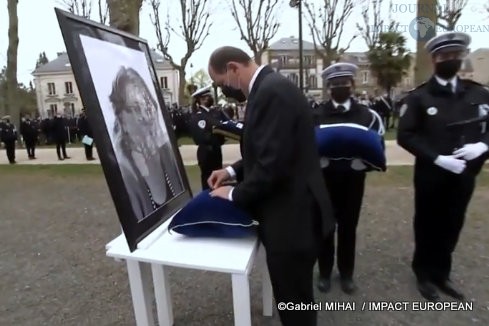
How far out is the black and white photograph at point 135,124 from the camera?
215 centimetres

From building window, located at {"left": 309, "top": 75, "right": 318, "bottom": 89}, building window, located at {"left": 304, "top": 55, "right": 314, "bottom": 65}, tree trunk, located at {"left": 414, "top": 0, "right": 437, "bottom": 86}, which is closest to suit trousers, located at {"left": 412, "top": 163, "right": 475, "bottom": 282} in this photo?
tree trunk, located at {"left": 414, "top": 0, "right": 437, "bottom": 86}

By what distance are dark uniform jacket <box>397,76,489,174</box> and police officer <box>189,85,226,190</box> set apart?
3.28 m

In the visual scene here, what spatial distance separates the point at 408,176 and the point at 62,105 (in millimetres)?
66916

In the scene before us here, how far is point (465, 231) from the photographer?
4906 mm

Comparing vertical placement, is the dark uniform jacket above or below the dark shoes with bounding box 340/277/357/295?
above

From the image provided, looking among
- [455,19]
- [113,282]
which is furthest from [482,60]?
[113,282]

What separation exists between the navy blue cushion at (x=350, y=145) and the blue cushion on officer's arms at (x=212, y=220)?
3.68 ft

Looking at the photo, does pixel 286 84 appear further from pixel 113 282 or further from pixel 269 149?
pixel 113 282

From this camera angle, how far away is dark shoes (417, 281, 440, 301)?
330 cm

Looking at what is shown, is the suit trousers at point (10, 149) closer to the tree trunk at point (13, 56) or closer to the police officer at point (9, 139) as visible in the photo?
the police officer at point (9, 139)

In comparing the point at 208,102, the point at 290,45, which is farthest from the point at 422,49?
the point at 290,45


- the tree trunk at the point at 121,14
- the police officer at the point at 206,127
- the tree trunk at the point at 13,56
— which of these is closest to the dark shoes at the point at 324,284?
the police officer at the point at 206,127

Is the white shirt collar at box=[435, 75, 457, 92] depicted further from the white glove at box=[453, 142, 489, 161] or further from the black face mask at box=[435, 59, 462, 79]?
the white glove at box=[453, 142, 489, 161]

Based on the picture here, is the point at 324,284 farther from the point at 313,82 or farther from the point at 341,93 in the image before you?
the point at 313,82
